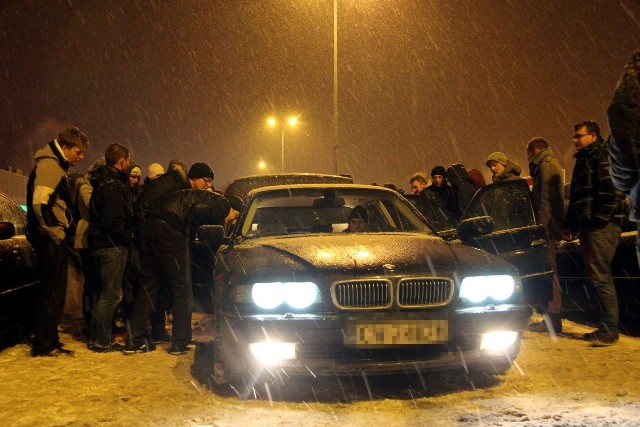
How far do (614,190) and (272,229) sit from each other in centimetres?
296

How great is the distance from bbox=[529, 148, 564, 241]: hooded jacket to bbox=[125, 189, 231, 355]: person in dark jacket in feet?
10.1

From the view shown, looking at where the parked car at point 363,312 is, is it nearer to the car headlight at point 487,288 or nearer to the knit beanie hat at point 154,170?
the car headlight at point 487,288

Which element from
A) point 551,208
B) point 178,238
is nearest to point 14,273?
point 178,238

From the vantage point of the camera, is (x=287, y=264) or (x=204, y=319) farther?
(x=204, y=319)

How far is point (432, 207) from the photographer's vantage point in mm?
8484

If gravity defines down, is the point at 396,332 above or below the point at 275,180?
below

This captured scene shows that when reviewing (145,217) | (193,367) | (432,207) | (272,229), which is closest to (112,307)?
(145,217)

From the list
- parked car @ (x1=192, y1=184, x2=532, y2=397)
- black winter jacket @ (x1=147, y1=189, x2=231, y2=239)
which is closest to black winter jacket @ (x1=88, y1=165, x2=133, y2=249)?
black winter jacket @ (x1=147, y1=189, x2=231, y2=239)

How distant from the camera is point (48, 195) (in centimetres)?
539

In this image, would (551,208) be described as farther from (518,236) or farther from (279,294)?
(279,294)

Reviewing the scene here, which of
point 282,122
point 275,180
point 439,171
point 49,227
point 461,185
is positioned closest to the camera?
point 49,227

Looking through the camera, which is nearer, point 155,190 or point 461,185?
point 155,190

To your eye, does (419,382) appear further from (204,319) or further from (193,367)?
(204,319)

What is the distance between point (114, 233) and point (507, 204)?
357 centimetres
